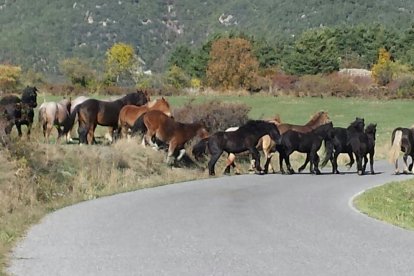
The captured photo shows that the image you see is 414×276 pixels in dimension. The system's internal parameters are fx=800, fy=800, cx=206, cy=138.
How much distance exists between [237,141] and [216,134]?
70 cm

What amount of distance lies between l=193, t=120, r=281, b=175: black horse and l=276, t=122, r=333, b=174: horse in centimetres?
41

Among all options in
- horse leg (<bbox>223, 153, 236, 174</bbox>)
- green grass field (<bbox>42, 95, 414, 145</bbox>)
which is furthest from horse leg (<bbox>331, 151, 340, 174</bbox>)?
green grass field (<bbox>42, 95, 414, 145</bbox>)

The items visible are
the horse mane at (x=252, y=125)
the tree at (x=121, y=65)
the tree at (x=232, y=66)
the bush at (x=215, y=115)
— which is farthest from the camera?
the tree at (x=121, y=65)

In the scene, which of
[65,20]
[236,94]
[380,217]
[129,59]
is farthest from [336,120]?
[65,20]

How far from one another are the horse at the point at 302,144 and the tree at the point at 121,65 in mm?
83777

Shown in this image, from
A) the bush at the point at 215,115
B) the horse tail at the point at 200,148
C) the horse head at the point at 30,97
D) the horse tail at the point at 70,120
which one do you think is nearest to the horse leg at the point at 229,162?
the horse tail at the point at 200,148

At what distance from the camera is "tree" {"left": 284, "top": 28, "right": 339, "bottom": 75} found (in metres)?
110

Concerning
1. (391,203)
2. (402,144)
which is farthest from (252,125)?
(391,203)

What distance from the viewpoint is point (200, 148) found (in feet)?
83.8

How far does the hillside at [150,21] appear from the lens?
551 ft

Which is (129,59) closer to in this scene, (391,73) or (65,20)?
(391,73)

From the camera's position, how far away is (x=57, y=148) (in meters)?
21.8

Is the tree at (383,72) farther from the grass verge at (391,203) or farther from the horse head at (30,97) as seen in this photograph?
the grass verge at (391,203)

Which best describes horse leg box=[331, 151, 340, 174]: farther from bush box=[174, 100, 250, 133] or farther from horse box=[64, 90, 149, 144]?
horse box=[64, 90, 149, 144]
